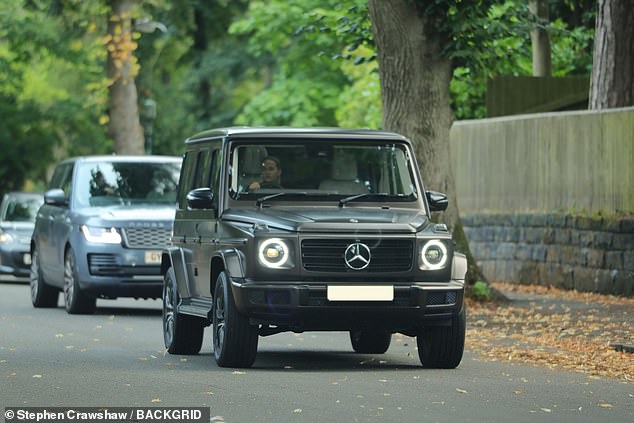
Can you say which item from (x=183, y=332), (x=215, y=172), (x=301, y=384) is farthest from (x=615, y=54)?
(x=301, y=384)

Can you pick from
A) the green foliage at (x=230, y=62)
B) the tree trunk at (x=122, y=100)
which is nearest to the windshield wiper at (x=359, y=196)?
the green foliage at (x=230, y=62)

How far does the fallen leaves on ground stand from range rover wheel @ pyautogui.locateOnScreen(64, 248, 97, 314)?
15.2 ft

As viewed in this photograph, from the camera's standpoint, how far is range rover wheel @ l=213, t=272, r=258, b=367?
13.2 metres

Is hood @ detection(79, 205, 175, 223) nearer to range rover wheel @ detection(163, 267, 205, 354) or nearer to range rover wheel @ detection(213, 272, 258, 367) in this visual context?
range rover wheel @ detection(163, 267, 205, 354)

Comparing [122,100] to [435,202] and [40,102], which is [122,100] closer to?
[40,102]

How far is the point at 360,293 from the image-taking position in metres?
13.1

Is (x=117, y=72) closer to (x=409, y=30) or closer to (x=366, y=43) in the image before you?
(x=366, y=43)

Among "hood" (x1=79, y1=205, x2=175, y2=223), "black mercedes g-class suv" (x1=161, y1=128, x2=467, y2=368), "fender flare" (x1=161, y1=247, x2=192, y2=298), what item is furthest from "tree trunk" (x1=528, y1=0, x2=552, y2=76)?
"black mercedes g-class suv" (x1=161, y1=128, x2=467, y2=368)

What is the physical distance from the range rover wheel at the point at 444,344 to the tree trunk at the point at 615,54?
1261 cm

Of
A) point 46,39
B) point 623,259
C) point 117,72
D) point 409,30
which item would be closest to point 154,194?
point 409,30

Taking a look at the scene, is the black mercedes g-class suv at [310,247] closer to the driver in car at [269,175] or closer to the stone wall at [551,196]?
the driver in car at [269,175]

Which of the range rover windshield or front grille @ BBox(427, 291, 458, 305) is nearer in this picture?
front grille @ BBox(427, 291, 458, 305)

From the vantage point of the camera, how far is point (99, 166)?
2206 centimetres

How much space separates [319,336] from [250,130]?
4.19 m
